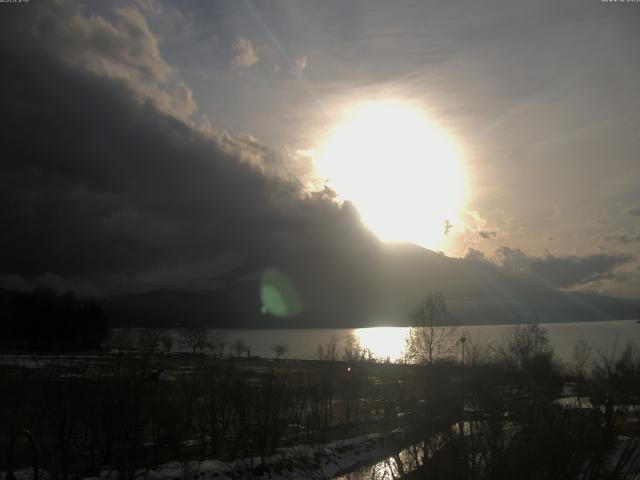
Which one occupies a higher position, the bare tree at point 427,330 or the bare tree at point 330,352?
the bare tree at point 427,330

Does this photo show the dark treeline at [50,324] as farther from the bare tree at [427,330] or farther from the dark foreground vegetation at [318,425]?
the dark foreground vegetation at [318,425]

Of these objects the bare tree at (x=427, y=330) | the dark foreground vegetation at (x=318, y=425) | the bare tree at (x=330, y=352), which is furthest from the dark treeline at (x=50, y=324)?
the dark foreground vegetation at (x=318, y=425)

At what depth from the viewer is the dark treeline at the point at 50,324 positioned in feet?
378

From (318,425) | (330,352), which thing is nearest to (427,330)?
(330,352)

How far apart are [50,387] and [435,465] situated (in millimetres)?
27623

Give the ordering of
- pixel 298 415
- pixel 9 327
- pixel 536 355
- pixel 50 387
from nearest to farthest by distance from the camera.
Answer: pixel 50 387 < pixel 298 415 < pixel 536 355 < pixel 9 327

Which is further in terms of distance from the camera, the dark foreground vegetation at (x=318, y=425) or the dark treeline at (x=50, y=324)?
the dark treeline at (x=50, y=324)

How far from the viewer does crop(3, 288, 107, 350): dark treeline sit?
11531 cm

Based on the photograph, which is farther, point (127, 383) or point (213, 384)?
point (213, 384)

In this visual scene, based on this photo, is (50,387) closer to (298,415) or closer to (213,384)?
(213,384)

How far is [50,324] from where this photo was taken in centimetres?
11812

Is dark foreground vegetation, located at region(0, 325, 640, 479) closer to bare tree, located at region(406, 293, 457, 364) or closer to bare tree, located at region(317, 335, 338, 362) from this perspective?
bare tree, located at region(317, 335, 338, 362)

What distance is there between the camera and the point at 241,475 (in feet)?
87.5

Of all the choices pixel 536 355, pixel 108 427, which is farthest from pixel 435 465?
pixel 536 355
